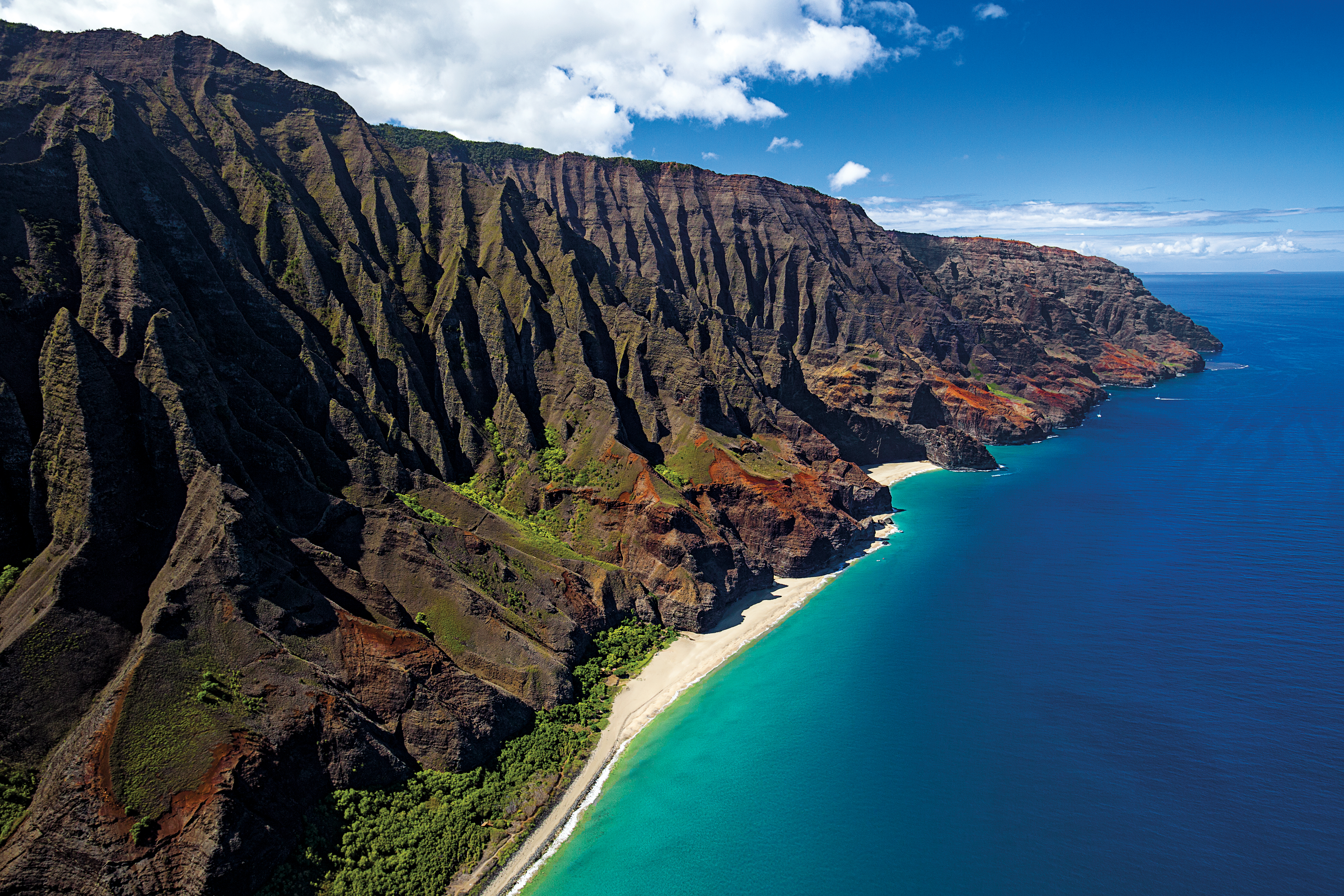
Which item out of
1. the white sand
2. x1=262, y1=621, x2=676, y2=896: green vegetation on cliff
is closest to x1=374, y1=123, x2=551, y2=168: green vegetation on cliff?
the white sand

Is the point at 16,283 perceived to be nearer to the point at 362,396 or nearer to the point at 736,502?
the point at 362,396

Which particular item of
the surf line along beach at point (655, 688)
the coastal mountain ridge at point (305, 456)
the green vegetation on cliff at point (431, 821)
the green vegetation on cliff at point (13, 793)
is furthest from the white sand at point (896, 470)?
the green vegetation on cliff at point (13, 793)

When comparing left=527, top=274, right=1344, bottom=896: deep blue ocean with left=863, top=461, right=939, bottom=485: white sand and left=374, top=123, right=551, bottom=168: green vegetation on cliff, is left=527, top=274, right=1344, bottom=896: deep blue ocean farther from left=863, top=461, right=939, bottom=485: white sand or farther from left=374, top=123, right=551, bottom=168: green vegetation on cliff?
left=374, top=123, right=551, bottom=168: green vegetation on cliff

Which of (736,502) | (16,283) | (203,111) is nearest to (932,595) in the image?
(736,502)

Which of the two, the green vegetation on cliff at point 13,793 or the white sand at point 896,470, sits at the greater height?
the green vegetation on cliff at point 13,793

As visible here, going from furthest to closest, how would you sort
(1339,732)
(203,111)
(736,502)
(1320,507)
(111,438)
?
1. (1320,507)
2. (203,111)
3. (736,502)
4. (1339,732)
5. (111,438)

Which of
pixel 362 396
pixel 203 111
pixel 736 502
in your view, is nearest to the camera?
pixel 362 396

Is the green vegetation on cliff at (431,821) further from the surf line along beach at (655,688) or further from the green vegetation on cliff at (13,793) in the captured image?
the green vegetation on cliff at (13,793)
